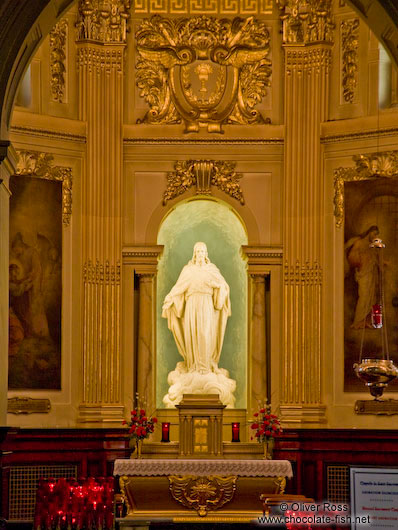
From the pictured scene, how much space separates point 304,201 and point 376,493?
38.7ft

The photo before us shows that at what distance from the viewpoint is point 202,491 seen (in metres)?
15.5

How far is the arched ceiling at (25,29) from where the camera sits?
34.0 ft

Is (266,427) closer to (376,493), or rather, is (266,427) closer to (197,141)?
(197,141)

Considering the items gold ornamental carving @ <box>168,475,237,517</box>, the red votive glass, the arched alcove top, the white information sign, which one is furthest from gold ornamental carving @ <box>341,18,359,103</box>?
the white information sign

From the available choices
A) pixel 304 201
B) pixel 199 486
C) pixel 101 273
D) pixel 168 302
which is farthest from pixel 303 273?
pixel 199 486

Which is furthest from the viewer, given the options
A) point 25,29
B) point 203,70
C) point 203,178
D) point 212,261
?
point 212,261

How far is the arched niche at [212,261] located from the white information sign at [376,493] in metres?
11.8

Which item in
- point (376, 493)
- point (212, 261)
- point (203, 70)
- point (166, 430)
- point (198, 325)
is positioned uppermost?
point (203, 70)

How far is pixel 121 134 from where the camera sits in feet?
58.9

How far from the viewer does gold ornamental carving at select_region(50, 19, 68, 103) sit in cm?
1773

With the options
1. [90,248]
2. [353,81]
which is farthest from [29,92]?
[353,81]

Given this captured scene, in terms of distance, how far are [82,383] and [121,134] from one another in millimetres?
3723

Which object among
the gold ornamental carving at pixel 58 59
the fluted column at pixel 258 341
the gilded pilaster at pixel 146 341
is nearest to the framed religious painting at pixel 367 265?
the fluted column at pixel 258 341

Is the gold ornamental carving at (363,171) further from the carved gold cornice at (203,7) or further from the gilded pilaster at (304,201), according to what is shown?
the carved gold cornice at (203,7)
